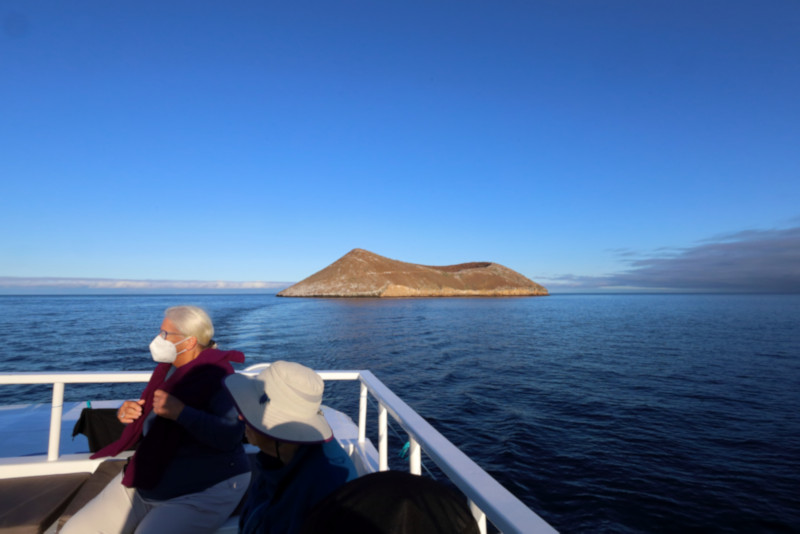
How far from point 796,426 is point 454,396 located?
9107 millimetres

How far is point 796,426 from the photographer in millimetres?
11055

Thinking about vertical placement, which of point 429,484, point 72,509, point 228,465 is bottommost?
point 72,509

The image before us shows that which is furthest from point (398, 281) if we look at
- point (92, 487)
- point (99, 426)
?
point (92, 487)

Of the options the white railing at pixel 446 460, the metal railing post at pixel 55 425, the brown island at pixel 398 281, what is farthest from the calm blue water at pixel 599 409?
the brown island at pixel 398 281

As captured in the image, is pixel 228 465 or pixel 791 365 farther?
pixel 791 365

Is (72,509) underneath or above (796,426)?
above

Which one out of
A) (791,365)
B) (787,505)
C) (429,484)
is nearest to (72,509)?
(429,484)

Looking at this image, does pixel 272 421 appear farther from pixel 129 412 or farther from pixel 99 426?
pixel 99 426

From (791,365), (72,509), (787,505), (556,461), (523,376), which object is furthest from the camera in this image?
(791,365)

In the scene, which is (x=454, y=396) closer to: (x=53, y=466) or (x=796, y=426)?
(x=796, y=426)

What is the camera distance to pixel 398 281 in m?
147

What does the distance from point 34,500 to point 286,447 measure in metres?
2.60

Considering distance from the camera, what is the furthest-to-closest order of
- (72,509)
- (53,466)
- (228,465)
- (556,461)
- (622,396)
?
(622,396) < (556,461) < (53,466) < (72,509) < (228,465)

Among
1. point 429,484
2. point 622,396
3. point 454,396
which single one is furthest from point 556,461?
point 429,484
